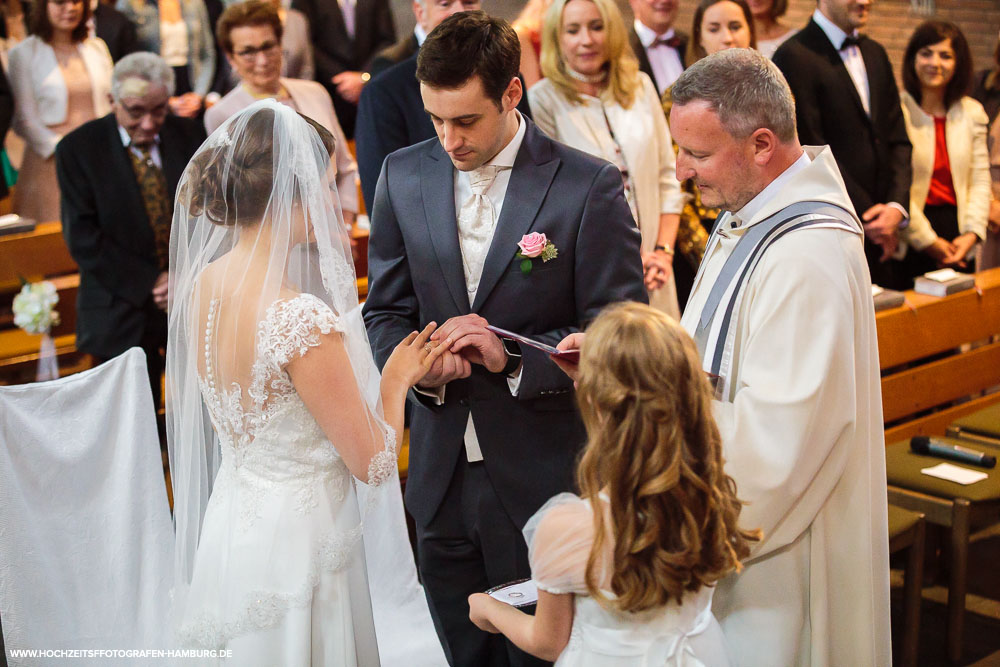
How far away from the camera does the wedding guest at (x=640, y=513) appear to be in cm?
189

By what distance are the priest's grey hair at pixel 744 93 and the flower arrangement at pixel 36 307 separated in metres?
3.54

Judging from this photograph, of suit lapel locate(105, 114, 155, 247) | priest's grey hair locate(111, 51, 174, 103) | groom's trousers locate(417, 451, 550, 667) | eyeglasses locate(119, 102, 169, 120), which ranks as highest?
priest's grey hair locate(111, 51, 174, 103)

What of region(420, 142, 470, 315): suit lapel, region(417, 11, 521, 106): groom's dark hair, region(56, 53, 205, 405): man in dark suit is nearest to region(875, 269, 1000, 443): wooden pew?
region(420, 142, 470, 315): suit lapel

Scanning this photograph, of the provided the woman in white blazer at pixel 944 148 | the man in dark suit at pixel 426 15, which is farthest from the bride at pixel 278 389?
the woman in white blazer at pixel 944 148

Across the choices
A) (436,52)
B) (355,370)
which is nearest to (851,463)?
(355,370)

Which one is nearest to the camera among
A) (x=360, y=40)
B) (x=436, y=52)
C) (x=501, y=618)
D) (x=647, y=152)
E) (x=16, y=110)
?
(x=501, y=618)

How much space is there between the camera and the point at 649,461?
190 centimetres

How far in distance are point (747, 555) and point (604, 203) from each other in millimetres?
1005

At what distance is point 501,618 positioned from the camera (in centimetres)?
221

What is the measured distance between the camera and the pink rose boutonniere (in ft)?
8.63

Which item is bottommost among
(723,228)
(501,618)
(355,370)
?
(501,618)

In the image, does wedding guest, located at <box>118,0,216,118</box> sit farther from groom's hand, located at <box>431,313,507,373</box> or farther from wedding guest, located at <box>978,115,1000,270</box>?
wedding guest, located at <box>978,115,1000,270</box>

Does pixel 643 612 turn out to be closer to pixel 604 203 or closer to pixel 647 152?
pixel 604 203

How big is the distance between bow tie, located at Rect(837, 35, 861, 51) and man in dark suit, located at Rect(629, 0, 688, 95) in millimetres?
751
